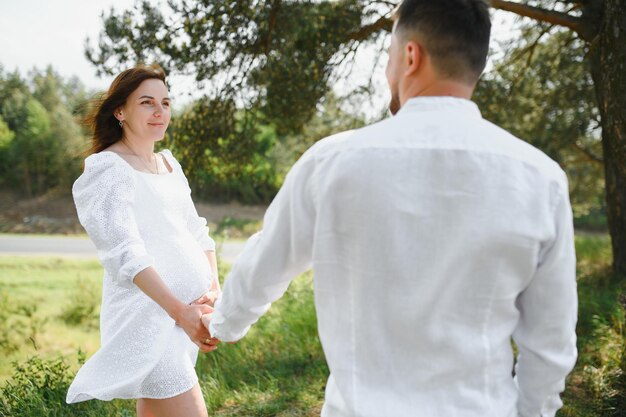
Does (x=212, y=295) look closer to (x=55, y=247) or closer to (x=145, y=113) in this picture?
(x=145, y=113)

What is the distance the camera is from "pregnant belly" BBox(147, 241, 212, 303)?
92.3 inches

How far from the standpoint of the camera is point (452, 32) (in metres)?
1.28

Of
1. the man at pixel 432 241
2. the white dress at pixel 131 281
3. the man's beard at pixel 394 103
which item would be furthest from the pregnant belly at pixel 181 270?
the man's beard at pixel 394 103

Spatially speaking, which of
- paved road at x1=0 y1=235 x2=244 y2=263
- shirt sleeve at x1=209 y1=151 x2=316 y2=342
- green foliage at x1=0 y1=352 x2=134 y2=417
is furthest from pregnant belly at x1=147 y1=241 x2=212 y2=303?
paved road at x1=0 y1=235 x2=244 y2=263

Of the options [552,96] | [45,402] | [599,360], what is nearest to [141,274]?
[45,402]

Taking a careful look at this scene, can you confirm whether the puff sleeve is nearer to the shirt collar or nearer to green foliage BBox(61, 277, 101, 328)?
the shirt collar

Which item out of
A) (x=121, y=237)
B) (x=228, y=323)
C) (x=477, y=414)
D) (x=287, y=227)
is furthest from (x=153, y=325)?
(x=477, y=414)

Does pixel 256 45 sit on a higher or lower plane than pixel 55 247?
higher

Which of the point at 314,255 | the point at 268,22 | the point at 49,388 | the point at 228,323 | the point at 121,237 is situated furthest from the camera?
the point at 268,22

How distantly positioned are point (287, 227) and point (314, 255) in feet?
0.33

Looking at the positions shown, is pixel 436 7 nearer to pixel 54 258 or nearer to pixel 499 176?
pixel 499 176

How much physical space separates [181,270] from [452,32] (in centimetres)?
156

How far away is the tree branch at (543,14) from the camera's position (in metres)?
5.56

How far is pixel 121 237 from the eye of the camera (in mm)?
2182
